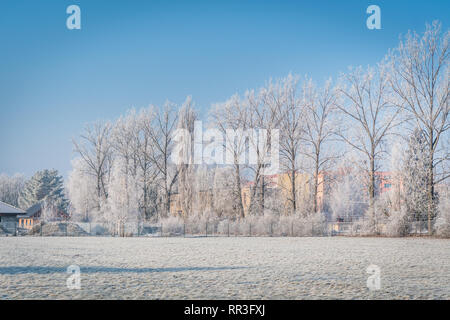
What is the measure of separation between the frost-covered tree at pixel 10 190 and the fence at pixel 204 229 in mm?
41713

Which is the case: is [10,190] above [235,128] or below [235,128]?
below

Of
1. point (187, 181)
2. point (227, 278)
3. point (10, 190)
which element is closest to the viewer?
point (227, 278)

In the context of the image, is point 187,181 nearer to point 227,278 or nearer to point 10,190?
point 227,278

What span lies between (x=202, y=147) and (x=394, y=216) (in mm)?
18182

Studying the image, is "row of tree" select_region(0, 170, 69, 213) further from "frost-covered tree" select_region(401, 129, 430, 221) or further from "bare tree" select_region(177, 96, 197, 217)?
"frost-covered tree" select_region(401, 129, 430, 221)

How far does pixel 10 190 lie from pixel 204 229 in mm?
55057

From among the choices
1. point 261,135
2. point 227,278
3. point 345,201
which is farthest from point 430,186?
point 345,201

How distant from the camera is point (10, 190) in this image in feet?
247

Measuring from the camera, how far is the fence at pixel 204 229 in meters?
32.0

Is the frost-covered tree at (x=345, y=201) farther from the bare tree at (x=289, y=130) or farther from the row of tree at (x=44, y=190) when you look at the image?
the row of tree at (x=44, y=190)

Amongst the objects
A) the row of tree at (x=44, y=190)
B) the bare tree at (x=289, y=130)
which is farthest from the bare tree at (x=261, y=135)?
the row of tree at (x=44, y=190)

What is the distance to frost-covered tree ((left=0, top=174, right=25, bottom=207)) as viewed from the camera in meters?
73.6

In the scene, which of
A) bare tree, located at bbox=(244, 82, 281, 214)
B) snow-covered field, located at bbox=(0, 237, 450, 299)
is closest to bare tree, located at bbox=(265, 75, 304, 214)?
bare tree, located at bbox=(244, 82, 281, 214)
